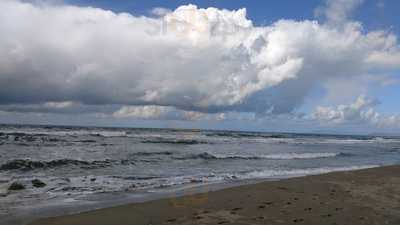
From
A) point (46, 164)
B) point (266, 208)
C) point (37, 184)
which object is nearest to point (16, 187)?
point (37, 184)

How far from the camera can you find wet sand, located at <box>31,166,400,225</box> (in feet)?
24.2

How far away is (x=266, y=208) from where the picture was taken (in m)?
8.59

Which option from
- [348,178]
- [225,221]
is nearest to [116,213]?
[225,221]

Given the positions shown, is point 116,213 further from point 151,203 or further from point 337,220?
point 337,220

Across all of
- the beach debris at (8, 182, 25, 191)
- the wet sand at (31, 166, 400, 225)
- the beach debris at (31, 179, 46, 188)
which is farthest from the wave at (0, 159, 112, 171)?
the wet sand at (31, 166, 400, 225)

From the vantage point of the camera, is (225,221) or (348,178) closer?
(225,221)

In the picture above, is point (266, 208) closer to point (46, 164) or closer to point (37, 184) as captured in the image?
point (37, 184)

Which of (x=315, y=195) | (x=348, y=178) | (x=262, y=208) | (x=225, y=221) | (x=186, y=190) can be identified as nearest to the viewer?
(x=225, y=221)

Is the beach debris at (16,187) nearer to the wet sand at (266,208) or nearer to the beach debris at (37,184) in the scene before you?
the beach debris at (37,184)

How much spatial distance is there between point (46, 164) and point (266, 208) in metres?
11.9

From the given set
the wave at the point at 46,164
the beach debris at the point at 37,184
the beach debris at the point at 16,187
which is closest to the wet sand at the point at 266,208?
the beach debris at the point at 16,187

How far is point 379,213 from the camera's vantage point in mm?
8359

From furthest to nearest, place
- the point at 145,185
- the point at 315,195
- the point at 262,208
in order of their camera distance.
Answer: the point at 145,185 < the point at 315,195 < the point at 262,208

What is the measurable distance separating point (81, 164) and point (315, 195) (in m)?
11.2
